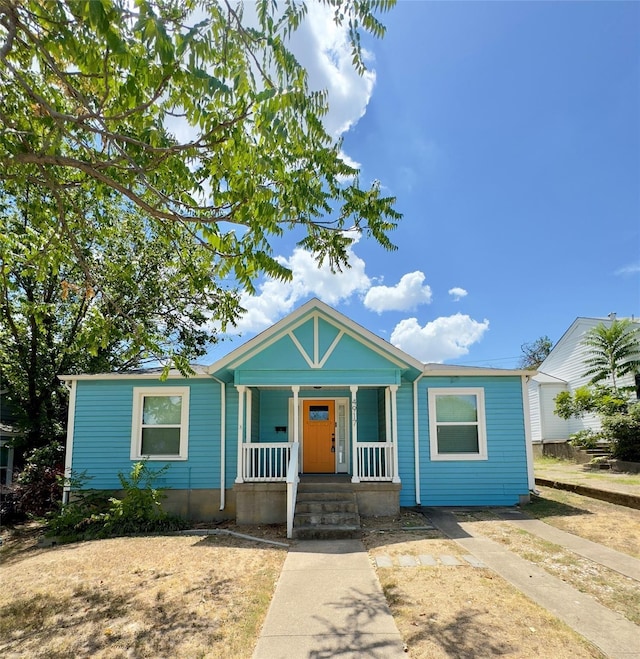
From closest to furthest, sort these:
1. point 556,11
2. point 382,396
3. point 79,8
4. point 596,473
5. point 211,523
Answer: point 79,8
point 556,11
point 211,523
point 382,396
point 596,473

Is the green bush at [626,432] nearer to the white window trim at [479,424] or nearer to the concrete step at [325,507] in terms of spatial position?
the white window trim at [479,424]

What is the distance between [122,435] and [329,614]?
7.48m

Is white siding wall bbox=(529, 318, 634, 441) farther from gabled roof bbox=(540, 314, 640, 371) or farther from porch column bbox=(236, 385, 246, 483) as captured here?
porch column bbox=(236, 385, 246, 483)

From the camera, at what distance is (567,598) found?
15.1ft

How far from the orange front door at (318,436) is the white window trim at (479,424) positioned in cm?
259

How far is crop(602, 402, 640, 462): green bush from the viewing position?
13.6 meters

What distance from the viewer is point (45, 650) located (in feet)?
12.4

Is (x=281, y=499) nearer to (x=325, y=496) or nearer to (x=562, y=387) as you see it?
(x=325, y=496)

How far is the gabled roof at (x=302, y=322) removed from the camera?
927 centimetres

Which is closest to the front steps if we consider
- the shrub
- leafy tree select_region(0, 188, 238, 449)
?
leafy tree select_region(0, 188, 238, 449)

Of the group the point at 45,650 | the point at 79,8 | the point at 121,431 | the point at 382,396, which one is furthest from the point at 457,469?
the point at 79,8

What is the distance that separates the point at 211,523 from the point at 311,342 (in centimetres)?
429

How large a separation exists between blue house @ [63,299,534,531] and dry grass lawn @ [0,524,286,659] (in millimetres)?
2482

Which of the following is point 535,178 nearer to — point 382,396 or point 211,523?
point 382,396
